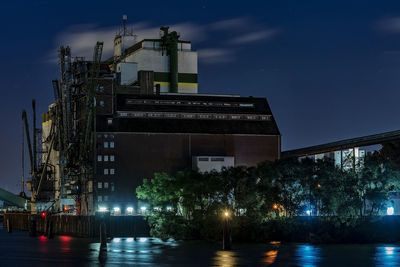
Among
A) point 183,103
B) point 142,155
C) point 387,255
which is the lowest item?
point 387,255

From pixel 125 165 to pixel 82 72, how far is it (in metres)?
23.7

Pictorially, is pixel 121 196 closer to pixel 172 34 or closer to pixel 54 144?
pixel 54 144

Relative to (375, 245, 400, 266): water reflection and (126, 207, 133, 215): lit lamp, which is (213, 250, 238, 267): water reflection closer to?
(375, 245, 400, 266): water reflection

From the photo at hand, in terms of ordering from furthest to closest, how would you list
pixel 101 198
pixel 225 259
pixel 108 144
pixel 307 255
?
pixel 108 144, pixel 101 198, pixel 307 255, pixel 225 259

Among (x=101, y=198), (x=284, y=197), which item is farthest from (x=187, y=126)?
A: (x=284, y=197)

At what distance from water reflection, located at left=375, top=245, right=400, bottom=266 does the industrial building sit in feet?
182

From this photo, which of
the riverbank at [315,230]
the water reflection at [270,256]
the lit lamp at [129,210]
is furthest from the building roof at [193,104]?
the water reflection at [270,256]

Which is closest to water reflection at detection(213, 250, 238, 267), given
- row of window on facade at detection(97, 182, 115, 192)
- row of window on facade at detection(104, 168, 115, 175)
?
Result: row of window on facade at detection(97, 182, 115, 192)

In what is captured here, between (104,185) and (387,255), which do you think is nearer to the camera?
(387,255)

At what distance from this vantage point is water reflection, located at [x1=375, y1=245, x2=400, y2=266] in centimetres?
6145

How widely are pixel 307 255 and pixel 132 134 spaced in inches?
2626

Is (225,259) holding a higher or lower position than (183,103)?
lower

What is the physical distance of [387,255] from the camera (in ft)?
222

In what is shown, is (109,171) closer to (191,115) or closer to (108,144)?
(108,144)
